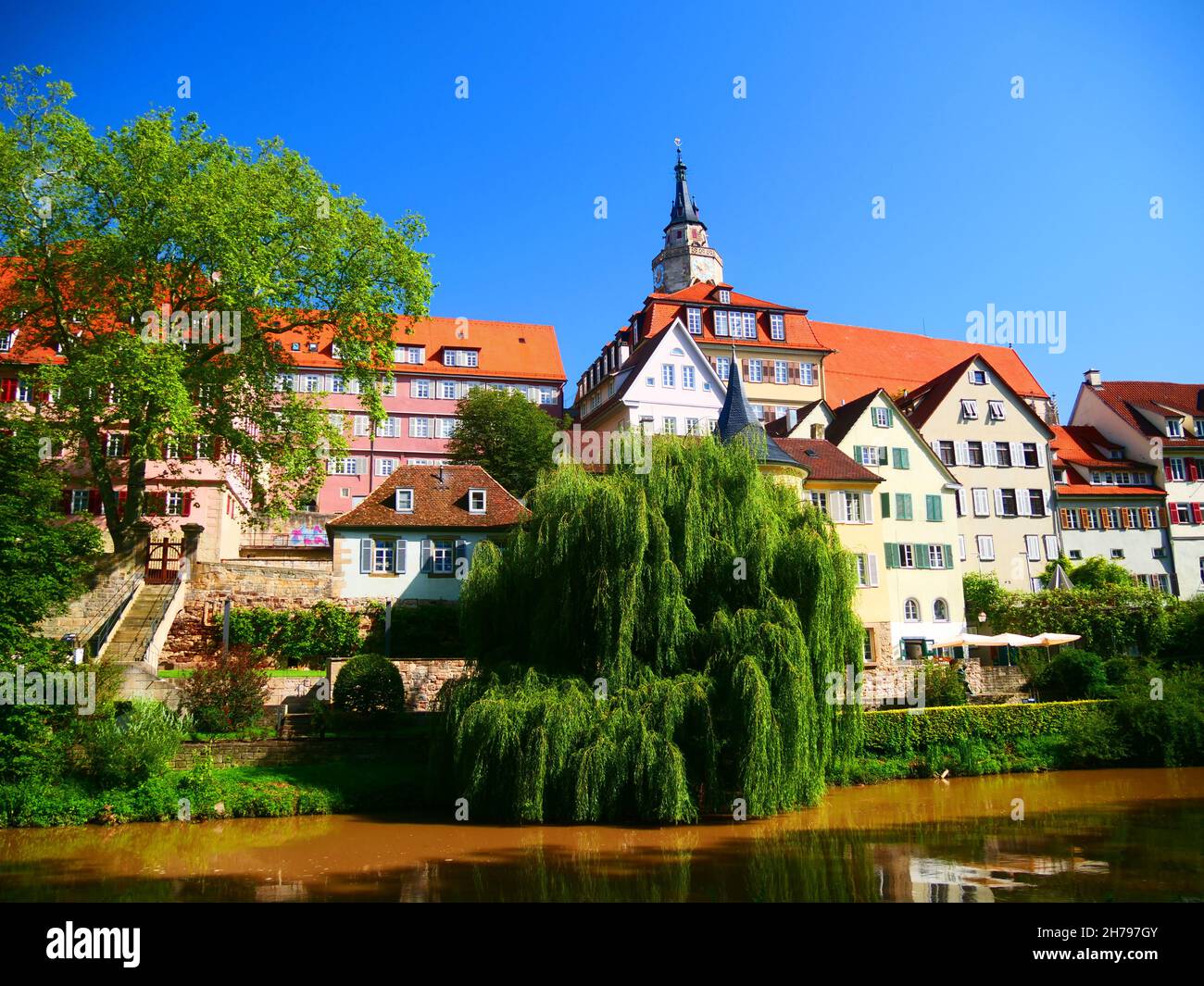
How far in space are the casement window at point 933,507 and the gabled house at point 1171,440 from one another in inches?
660

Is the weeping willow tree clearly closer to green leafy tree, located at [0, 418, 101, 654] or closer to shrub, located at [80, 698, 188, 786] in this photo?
shrub, located at [80, 698, 188, 786]

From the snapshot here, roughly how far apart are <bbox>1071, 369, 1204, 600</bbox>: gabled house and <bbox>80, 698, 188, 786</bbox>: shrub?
47.4 metres

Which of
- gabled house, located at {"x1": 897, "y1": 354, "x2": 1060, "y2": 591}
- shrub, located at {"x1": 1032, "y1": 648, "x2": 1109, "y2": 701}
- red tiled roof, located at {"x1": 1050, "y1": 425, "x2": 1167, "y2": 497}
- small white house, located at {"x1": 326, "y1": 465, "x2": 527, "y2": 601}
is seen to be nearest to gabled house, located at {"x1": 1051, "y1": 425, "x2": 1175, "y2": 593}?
red tiled roof, located at {"x1": 1050, "y1": 425, "x2": 1167, "y2": 497}

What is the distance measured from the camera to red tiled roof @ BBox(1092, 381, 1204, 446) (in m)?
52.8

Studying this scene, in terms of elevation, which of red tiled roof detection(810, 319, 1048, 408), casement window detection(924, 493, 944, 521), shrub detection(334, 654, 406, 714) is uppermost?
red tiled roof detection(810, 319, 1048, 408)

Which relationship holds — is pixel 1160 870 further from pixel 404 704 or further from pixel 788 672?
pixel 404 704

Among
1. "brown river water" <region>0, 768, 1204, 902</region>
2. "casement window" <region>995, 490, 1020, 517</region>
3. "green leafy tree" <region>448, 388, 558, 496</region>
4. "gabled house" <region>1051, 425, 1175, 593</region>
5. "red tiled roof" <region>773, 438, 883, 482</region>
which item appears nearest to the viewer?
"brown river water" <region>0, 768, 1204, 902</region>

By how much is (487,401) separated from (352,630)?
19689 millimetres

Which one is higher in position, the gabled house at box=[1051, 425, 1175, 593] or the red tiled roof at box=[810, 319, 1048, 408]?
the red tiled roof at box=[810, 319, 1048, 408]

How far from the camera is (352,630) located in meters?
31.9

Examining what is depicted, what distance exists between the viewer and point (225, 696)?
25469mm

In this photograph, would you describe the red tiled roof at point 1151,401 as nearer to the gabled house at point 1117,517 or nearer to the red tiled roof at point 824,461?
the gabled house at point 1117,517

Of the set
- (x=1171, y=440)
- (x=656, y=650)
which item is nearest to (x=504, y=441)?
(x=656, y=650)
